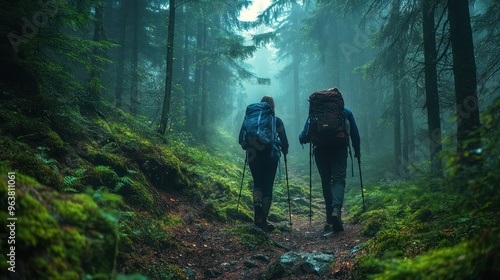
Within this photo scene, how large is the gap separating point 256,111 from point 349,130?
2.02 meters

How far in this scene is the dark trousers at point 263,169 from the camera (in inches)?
245

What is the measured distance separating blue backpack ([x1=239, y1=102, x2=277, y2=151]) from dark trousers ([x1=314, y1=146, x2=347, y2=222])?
1.06m

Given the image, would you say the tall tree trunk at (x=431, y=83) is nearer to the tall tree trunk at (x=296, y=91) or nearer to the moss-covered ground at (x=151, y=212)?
the moss-covered ground at (x=151, y=212)

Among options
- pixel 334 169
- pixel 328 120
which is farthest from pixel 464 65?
pixel 334 169

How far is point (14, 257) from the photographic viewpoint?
135 centimetres

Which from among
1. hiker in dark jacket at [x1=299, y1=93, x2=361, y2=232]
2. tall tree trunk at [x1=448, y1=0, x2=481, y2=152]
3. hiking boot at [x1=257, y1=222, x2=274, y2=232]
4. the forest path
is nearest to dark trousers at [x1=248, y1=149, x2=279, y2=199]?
hiking boot at [x1=257, y1=222, x2=274, y2=232]

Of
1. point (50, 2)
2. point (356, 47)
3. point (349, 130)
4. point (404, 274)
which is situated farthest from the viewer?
point (356, 47)

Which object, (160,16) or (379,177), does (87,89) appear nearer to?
(160,16)

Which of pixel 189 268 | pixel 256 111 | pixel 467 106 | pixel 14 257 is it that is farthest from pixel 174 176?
pixel 467 106

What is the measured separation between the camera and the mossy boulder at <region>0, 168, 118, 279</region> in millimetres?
1368

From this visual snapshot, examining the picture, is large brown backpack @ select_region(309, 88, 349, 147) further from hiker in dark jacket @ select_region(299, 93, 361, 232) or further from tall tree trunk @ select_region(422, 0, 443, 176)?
tall tree trunk @ select_region(422, 0, 443, 176)

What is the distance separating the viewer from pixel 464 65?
5129 millimetres

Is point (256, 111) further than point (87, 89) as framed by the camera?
No

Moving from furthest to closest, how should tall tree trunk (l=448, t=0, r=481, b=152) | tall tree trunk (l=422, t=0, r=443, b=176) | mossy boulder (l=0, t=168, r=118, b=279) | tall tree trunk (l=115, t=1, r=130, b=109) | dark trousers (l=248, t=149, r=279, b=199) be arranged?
1. tall tree trunk (l=115, t=1, r=130, b=109)
2. tall tree trunk (l=422, t=0, r=443, b=176)
3. dark trousers (l=248, t=149, r=279, b=199)
4. tall tree trunk (l=448, t=0, r=481, b=152)
5. mossy boulder (l=0, t=168, r=118, b=279)
